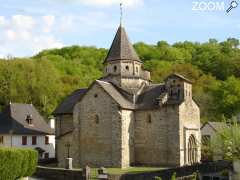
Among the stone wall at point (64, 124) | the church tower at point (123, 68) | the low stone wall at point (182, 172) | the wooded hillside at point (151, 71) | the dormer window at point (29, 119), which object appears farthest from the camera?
the wooded hillside at point (151, 71)

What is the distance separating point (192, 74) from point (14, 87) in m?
35.0

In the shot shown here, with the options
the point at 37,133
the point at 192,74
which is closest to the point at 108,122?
the point at 37,133

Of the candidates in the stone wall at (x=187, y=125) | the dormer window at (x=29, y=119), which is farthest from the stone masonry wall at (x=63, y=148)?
the stone wall at (x=187, y=125)

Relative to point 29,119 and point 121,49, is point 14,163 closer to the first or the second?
point 121,49

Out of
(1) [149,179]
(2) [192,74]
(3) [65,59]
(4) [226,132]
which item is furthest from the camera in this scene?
(3) [65,59]

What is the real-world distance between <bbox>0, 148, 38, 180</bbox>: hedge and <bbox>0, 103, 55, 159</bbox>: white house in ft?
64.6

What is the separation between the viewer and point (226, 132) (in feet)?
78.0

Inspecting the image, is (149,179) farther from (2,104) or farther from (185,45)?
Answer: (185,45)

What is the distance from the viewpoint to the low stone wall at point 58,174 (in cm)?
3225

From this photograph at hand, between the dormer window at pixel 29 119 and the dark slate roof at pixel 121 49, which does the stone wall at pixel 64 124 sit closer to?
the dormer window at pixel 29 119

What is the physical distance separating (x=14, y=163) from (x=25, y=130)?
22636 mm

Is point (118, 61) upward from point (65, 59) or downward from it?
downward

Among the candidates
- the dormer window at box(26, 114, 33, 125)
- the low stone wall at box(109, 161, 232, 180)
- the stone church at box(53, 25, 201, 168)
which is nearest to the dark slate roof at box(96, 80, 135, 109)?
the stone church at box(53, 25, 201, 168)

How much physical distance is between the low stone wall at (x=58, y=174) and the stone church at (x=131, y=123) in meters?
6.59
